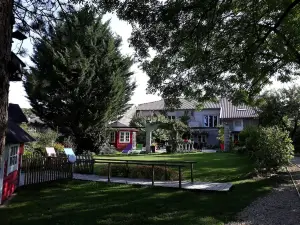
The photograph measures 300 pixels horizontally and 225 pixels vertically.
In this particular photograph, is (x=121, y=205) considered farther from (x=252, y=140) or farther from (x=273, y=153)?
(x=252, y=140)

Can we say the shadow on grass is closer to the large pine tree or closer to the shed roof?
the shed roof

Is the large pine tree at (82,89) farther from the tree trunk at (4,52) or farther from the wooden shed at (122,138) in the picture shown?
the tree trunk at (4,52)

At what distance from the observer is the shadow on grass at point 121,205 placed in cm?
770

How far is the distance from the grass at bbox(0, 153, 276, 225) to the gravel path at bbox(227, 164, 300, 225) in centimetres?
32

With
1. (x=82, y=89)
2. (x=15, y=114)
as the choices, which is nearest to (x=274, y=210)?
(x=15, y=114)

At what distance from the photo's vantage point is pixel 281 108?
31141 mm

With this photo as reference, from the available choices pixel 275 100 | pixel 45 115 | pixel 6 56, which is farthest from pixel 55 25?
pixel 275 100

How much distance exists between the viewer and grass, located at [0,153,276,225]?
7.67 meters

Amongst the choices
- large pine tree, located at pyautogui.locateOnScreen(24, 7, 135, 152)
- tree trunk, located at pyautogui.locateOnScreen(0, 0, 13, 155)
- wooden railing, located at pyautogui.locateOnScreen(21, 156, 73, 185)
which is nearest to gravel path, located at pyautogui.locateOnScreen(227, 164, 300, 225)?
tree trunk, located at pyautogui.locateOnScreen(0, 0, 13, 155)

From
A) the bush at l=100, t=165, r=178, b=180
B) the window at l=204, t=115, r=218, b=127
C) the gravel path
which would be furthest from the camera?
the window at l=204, t=115, r=218, b=127

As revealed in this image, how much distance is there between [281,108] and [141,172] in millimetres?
22227

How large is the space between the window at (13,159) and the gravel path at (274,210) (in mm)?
7389

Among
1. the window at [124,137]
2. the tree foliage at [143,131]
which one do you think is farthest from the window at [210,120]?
the window at [124,137]

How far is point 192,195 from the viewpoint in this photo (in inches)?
407
